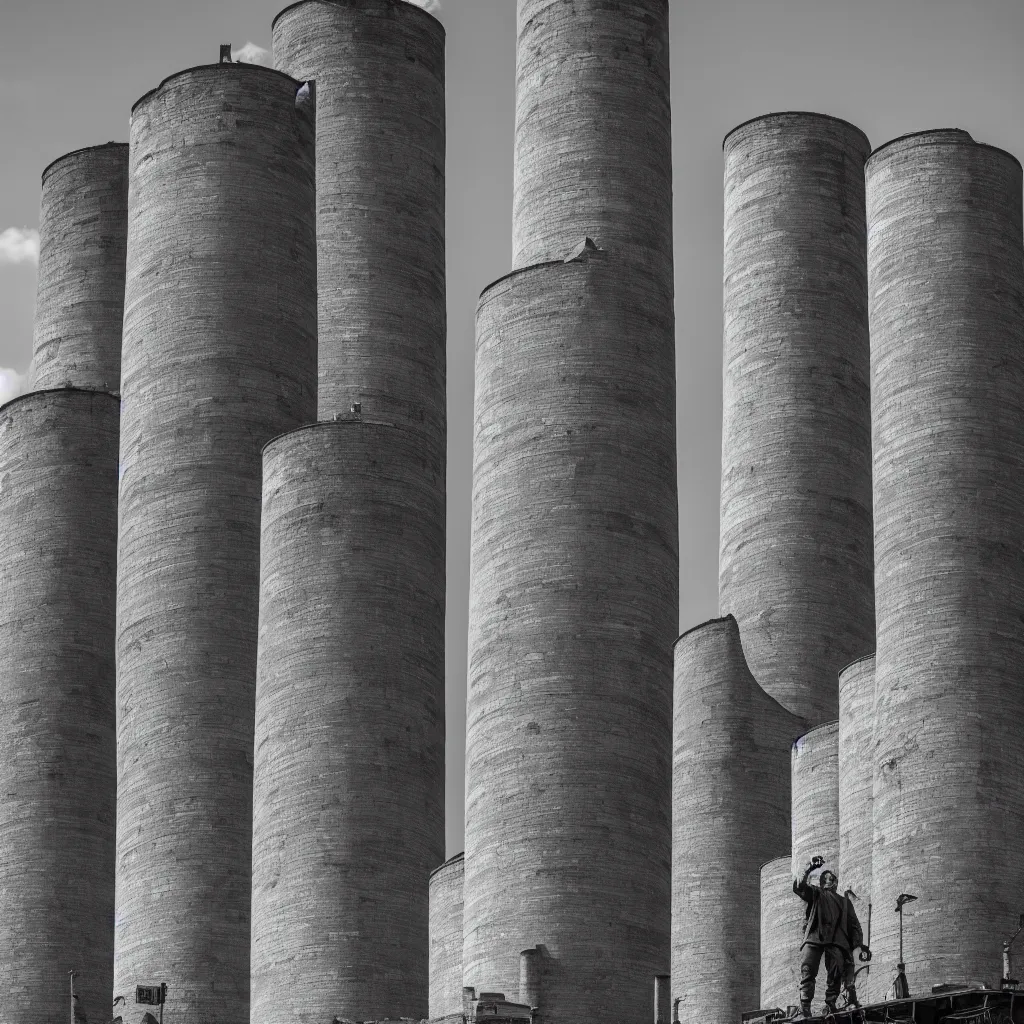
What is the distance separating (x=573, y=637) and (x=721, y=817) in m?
6.30

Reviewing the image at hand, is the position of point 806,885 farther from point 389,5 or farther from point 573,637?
point 389,5

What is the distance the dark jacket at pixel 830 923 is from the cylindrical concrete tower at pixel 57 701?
2470 cm

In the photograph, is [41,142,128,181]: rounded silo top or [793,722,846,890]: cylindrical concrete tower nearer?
[793,722,846,890]: cylindrical concrete tower

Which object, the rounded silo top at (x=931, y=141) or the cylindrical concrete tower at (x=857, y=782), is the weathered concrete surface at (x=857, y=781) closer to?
the cylindrical concrete tower at (x=857, y=782)

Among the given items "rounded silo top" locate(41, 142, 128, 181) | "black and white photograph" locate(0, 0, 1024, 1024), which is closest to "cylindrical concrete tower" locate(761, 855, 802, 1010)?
"black and white photograph" locate(0, 0, 1024, 1024)

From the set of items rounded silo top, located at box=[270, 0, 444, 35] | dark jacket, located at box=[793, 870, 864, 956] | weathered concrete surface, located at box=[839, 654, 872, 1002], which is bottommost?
dark jacket, located at box=[793, 870, 864, 956]

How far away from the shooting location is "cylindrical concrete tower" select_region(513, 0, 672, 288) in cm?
5731

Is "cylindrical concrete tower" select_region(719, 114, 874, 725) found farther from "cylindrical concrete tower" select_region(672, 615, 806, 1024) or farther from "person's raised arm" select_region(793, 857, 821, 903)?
"person's raised arm" select_region(793, 857, 821, 903)

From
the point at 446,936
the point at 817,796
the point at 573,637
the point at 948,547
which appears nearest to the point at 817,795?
the point at 817,796

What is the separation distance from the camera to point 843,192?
63375 mm

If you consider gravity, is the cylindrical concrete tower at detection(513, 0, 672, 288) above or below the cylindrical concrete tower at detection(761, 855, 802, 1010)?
above

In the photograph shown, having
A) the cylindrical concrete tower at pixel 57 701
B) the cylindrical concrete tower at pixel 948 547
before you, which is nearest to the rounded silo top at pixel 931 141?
the cylindrical concrete tower at pixel 948 547

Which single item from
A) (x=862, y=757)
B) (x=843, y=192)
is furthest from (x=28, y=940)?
(x=843, y=192)

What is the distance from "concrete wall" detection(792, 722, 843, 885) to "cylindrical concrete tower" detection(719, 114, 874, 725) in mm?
6082
